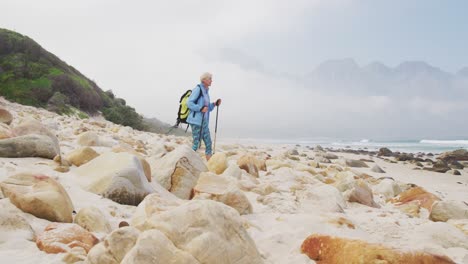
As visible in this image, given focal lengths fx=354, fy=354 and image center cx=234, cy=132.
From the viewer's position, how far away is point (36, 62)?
23.6 metres

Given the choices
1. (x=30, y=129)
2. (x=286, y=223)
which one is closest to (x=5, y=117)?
(x=30, y=129)

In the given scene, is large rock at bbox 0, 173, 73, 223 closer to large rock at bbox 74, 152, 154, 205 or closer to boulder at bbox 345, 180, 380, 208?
large rock at bbox 74, 152, 154, 205

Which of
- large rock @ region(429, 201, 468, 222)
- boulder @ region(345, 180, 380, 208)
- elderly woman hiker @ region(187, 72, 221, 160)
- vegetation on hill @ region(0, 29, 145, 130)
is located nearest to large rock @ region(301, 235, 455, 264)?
large rock @ region(429, 201, 468, 222)

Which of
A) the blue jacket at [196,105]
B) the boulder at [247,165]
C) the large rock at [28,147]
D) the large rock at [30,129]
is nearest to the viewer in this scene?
the large rock at [28,147]

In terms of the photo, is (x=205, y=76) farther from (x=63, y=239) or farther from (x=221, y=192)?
(x=63, y=239)

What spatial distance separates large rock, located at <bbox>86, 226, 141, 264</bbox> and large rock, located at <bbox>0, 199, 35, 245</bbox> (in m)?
0.58

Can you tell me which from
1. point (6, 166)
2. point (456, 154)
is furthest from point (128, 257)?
point (456, 154)

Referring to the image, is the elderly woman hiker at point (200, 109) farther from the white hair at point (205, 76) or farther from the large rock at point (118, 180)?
the large rock at point (118, 180)

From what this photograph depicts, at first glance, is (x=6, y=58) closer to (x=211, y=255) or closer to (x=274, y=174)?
(x=274, y=174)

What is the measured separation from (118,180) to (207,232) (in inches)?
68.9

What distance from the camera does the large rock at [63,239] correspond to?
212 cm

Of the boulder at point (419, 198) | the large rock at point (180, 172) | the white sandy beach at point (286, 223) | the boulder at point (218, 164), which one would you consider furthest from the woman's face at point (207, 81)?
the boulder at point (419, 198)

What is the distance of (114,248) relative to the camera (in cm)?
196

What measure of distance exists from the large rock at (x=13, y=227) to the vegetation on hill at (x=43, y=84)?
18140mm
